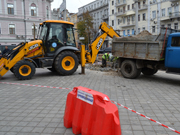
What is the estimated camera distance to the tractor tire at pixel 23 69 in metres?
8.62

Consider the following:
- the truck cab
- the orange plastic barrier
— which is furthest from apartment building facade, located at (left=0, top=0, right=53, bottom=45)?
the orange plastic barrier

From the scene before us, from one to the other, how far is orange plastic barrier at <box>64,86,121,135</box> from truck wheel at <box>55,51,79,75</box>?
6279 millimetres

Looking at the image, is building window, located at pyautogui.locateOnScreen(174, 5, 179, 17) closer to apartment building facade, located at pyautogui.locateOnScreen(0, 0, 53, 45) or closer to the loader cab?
apartment building facade, located at pyautogui.locateOnScreen(0, 0, 53, 45)

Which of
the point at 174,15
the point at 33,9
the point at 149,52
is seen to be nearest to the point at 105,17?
the point at 174,15

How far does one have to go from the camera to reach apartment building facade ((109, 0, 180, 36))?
33594 mm

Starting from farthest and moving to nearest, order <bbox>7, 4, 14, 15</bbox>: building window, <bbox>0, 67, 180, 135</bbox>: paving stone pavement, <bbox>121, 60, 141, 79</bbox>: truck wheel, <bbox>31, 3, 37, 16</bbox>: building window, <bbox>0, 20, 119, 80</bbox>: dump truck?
1. <bbox>31, 3, 37, 16</bbox>: building window
2. <bbox>7, 4, 14, 15</bbox>: building window
3. <bbox>121, 60, 141, 79</bbox>: truck wheel
4. <bbox>0, 20, 119, 80</bbox>: dump truck
5. <bbox>0, 67, 180, 135</bbox>: paving stone pavement

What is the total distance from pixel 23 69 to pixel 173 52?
736 cm

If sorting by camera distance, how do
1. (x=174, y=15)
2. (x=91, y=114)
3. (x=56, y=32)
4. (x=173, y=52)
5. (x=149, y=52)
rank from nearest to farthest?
(x=91, y=114) → (x=173, y=52) → (x=149, y=52) → (x=56, y=32) → (x=174, y=15)

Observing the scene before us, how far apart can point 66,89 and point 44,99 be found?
1.43 m

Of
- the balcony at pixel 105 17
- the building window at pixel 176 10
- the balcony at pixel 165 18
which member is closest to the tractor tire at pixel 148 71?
the building window at pixel 176 10

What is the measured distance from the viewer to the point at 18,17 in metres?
31.6

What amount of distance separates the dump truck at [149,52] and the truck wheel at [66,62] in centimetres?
253

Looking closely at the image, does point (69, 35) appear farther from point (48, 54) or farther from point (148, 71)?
point (148, 71)

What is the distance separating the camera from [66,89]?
23.4ft
